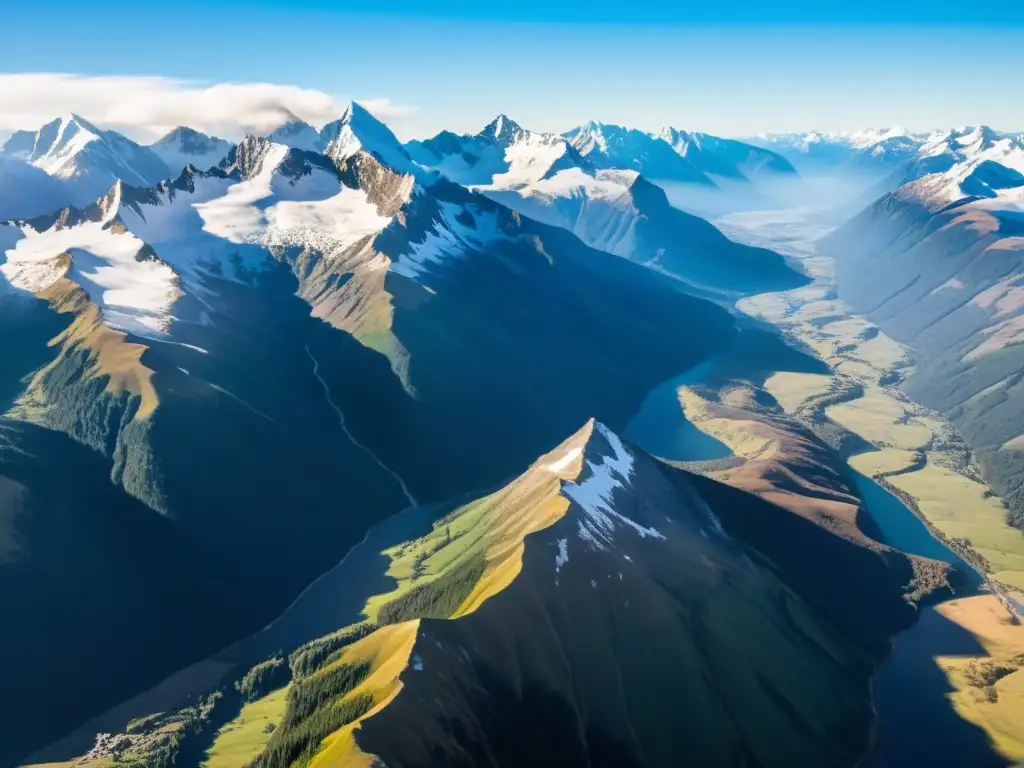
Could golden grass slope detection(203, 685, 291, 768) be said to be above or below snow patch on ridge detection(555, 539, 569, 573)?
below


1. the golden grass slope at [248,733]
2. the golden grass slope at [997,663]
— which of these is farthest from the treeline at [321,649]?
the golden grass slope at [997,663]

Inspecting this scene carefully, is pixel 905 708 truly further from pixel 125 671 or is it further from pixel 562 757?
pixel 125 671

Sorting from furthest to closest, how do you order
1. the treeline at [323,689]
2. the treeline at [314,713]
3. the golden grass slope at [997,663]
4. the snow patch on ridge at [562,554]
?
the golden grass slope at [997,663]
the snow patch on ridge at [562,554]
the treeline at [323,689]
the treeline at [314,713]

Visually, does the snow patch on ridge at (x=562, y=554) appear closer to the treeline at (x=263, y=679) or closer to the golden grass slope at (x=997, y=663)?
the treeline at (x=263, y=679)

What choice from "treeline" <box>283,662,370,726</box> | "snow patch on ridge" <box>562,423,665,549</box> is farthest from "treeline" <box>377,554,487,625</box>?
"treeline" <box>283,662,370,726</box>

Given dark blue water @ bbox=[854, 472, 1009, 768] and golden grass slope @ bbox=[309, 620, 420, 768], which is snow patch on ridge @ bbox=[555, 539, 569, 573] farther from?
dark blue water @ bbox=[854, 472, 1009, 768]

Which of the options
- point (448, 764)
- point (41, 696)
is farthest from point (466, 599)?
point (41, 696)
